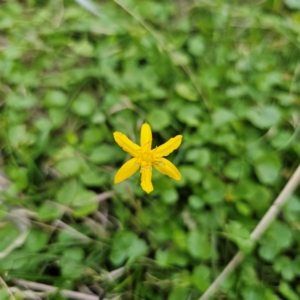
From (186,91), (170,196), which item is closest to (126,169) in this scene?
(170,196)

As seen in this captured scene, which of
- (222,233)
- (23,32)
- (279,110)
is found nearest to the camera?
(222,233)

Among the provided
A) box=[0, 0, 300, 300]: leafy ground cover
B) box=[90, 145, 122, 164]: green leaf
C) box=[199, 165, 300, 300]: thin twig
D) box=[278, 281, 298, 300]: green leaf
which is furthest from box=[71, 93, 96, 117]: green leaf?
box=[278, 281, 298, 300]: green leaf

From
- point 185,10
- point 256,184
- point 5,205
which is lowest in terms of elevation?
point 5,205

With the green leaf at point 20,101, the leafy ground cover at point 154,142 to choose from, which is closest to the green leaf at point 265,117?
the leafy ground cover at point 154,142

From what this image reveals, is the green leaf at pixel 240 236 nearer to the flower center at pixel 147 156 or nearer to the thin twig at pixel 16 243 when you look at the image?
the flower center at pixel 147 156

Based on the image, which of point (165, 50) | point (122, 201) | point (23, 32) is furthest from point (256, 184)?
point (23, 32)

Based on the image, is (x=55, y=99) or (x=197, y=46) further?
(x=197, y=46)

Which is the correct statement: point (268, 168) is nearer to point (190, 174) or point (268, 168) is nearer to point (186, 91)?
point (190, 174)

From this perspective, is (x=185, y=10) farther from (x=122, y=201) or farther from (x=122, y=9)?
(x=122, y=201)
